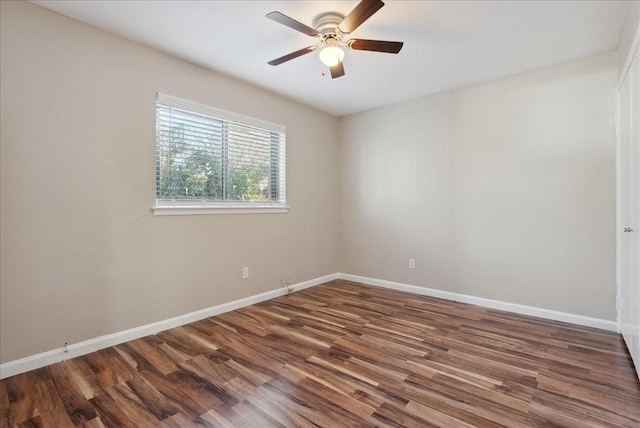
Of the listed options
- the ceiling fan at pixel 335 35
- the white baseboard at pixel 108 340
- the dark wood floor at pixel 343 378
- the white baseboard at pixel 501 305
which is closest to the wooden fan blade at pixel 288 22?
the ceiling fan at pixel 335 35

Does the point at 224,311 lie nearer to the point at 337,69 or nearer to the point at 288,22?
the point at 337,69

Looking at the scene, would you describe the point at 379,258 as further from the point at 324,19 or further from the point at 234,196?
the point at 324,19

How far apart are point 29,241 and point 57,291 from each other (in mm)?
411

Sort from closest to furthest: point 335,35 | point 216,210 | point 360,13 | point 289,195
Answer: point 360,13, point 335,35, point 216,210, point 289,195

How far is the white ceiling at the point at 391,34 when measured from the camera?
221 centimetres

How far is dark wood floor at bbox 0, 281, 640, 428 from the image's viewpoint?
5.49ft

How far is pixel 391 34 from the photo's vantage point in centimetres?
256

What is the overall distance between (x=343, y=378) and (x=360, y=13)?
7.73 ft

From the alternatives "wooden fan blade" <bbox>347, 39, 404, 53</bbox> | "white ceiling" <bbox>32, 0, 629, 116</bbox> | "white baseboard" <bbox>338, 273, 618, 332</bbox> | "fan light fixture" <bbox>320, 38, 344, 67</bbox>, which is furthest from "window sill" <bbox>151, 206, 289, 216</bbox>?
"wooden fan blade" <bbox>347, 39, 404, 53</bbox>

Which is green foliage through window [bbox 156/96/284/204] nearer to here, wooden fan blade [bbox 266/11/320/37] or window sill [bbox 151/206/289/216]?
window sill [bbox 151/206/289/216]

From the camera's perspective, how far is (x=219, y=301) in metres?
3.31

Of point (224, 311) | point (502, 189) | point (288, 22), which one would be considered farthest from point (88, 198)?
point (502, 189)

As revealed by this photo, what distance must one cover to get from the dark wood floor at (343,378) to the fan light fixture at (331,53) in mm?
2275

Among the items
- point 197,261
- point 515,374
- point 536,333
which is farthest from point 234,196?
point 536,333
